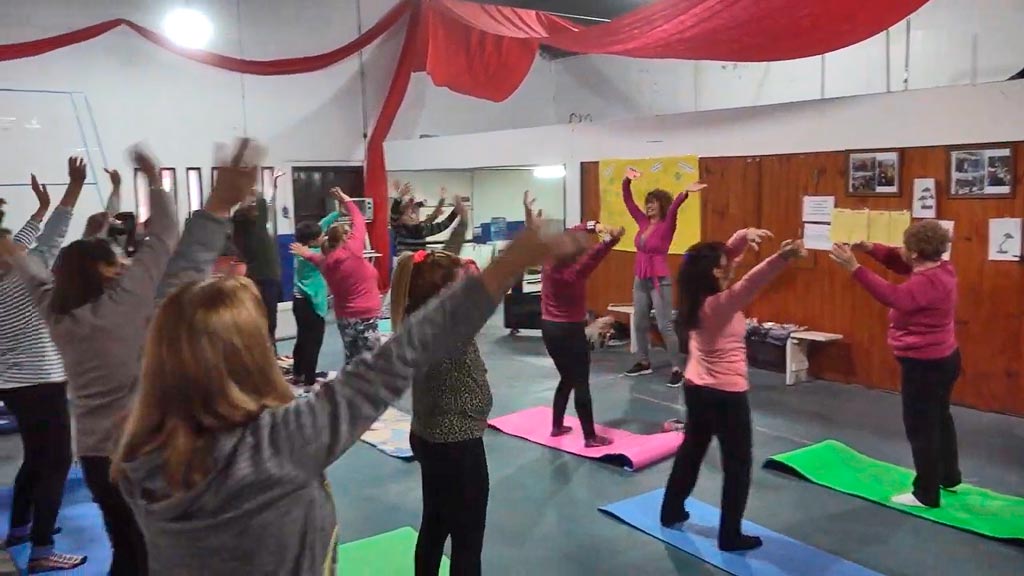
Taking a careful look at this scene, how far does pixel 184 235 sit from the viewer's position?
2.18 m

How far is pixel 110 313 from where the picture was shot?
248 cm

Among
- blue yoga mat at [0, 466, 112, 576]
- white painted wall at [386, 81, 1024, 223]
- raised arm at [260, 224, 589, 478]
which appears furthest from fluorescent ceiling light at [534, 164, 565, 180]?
raised arm at [260, 224, 589, 478]

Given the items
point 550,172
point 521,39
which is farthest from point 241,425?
point 550,172

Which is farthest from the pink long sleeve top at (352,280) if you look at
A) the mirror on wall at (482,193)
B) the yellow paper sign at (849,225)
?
the mirror on wall at (482,193)

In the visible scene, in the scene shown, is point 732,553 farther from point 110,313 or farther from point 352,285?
point 352,285

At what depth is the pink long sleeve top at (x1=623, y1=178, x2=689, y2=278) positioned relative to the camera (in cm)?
641

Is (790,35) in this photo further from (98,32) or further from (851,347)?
(98,32)

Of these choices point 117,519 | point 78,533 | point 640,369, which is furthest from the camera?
point 640,369

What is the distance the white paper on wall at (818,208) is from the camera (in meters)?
6.20

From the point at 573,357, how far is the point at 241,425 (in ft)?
11.5

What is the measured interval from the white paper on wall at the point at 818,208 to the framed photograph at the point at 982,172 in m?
0.86

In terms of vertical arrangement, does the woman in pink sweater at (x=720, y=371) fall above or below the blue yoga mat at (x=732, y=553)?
above

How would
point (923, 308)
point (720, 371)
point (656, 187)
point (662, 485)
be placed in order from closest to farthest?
point (720, 371), point (923, 308), point (662, 485), point (656, 187)

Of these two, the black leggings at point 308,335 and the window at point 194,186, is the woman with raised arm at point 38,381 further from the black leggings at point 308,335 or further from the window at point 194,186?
the window at point 194,186
